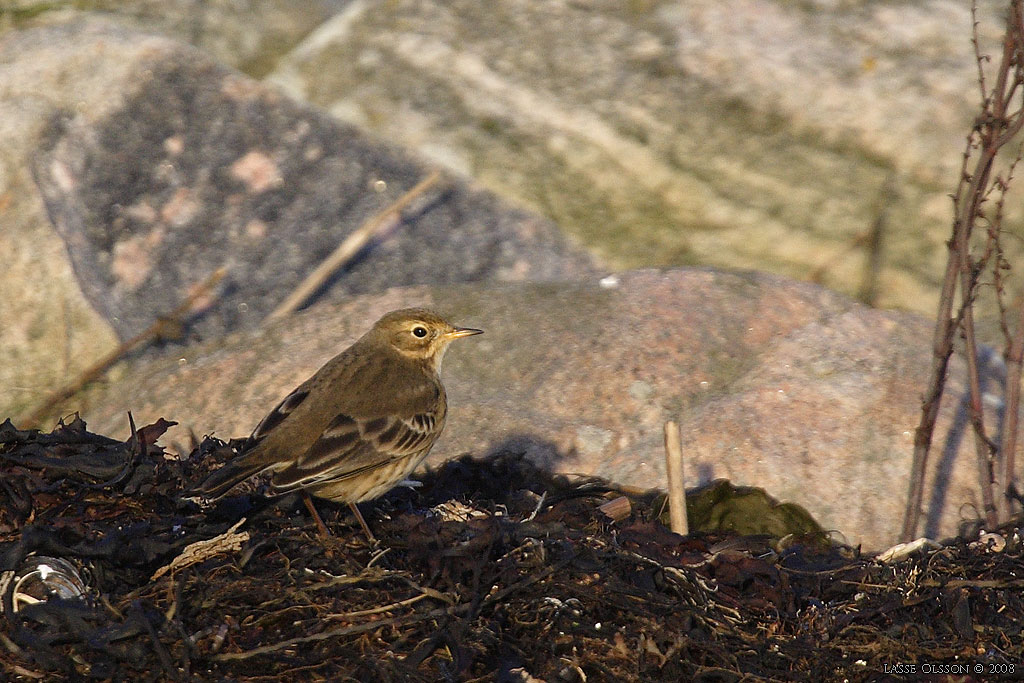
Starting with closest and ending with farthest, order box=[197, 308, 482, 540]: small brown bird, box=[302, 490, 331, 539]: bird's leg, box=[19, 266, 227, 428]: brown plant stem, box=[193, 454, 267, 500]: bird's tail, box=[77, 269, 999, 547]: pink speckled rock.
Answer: box=[193, 454, 267, 500]: bird's tail < box=[302, 490, 331, 539]: bird's leg < box=[197, 308, 482, 540]: small brown bird < box=[77, 269, 999, 547]: pink speckled rock < box=[19, 266, 227, 428]: brown plant stem

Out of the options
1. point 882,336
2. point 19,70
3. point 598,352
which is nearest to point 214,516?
point 598,352

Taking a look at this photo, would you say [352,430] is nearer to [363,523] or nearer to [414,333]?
[363,523]

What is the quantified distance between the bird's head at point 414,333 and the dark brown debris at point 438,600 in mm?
1216

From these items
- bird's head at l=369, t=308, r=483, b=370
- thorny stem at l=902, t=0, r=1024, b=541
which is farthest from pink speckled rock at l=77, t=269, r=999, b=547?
bird's head at l=369, t=308, r=483, b=370

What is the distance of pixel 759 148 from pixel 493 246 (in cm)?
243

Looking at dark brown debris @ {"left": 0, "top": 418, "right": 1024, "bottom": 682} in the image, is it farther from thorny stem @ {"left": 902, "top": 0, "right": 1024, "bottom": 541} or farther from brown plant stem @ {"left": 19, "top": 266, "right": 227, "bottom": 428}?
brown plant stem @ {"left": 19, "top": 266, "right": 227, "bottom": 428}

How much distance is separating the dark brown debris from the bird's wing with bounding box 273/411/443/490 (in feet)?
0.82

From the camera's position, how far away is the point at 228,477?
17.7ft

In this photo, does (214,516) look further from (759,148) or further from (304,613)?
(759,148)

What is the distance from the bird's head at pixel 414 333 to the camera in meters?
6.86

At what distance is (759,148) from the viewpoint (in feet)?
33.8

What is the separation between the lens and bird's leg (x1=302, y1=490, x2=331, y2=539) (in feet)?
18.2

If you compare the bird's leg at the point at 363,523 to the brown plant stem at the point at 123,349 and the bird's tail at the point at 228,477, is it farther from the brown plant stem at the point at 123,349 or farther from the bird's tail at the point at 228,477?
the brown plant stem at the point at 123,349

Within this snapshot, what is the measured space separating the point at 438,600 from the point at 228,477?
109 centimetres
